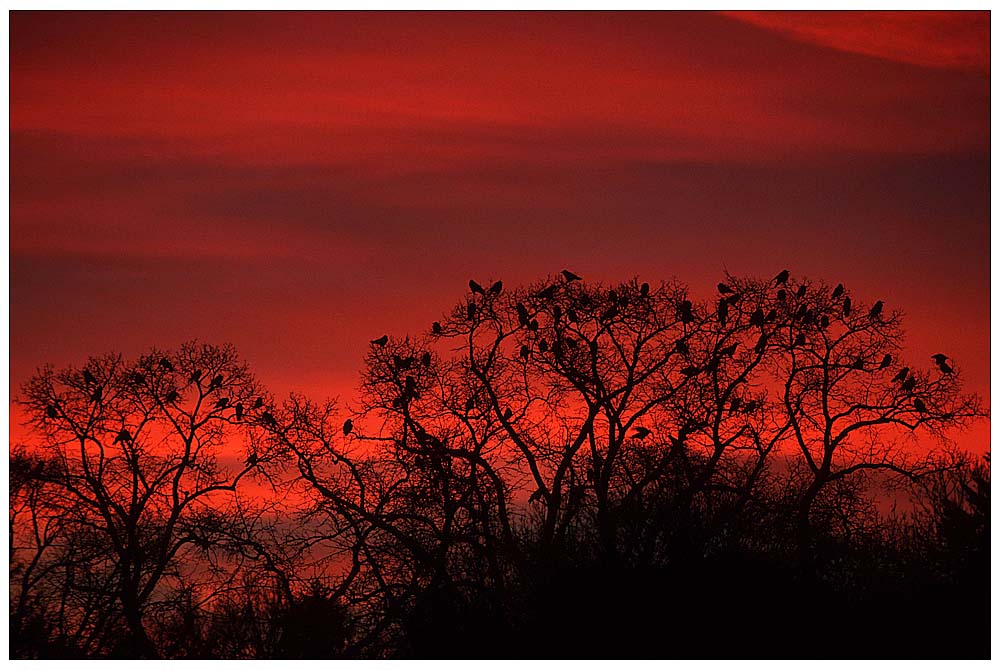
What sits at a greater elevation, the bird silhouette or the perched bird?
the perched bird

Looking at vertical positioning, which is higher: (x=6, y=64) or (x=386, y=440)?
(x=6, y=64)

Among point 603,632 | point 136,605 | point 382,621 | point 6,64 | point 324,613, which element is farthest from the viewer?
point 136,605

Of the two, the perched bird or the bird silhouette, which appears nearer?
the bird silhouette

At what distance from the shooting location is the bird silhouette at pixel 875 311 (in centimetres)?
2209

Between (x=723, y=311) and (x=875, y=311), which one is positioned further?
(x=723, y=311)

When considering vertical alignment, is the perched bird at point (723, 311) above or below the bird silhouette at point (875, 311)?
above

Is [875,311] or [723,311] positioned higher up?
[723,311]

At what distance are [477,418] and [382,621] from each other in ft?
16.0

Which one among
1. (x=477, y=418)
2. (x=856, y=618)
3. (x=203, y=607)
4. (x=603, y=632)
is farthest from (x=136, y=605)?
(x=856, y=618)

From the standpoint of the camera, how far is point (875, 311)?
875 inches

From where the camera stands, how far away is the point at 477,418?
23531 mm

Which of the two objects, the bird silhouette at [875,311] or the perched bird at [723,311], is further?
the perched bird at [723,311]

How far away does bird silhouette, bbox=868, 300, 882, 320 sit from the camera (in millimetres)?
22094
